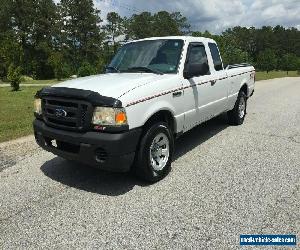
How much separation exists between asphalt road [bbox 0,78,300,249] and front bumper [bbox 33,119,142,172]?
0.48m

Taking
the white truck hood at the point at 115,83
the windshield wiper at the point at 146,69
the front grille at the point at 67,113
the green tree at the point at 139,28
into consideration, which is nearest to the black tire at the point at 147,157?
the white truck hood at the point at 115,83

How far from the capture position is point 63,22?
63.5 metres

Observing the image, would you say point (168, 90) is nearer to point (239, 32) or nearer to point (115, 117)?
point (115, 117)

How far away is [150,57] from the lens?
5699mm

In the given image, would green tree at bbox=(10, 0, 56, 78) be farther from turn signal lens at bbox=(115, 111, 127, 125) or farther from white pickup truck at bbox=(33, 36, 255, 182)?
turn signal lens at bbox=(115, 111, 127, 125)

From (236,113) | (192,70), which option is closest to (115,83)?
(192,70)

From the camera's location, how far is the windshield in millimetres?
5465

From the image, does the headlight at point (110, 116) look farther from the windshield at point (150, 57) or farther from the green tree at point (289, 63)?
the green tree at point (289, 63)

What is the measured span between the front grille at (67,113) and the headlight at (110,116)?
11 centimetres

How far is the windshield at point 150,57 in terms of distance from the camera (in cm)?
546

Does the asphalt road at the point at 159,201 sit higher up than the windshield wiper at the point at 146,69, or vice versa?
the windshield wiper at the point at 146,69

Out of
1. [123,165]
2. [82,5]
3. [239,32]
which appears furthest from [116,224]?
[239,32]

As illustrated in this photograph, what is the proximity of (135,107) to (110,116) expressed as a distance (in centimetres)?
37

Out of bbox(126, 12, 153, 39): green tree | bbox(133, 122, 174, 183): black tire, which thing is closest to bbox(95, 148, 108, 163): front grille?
bbox(133, 122, 174, 183): black tire
